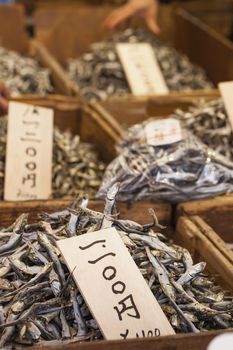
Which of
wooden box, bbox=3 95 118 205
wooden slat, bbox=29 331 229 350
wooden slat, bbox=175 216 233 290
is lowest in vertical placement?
wooden slat, bbox=29 331 229 350

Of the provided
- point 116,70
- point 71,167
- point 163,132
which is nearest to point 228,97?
point 163,132

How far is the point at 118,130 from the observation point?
2287mm

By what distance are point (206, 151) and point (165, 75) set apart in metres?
1.32

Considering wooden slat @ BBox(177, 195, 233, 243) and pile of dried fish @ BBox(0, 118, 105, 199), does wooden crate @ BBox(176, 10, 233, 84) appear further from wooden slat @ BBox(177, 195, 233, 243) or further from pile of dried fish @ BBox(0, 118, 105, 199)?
wooden slat @ BBox(177, 195, 233, 243)

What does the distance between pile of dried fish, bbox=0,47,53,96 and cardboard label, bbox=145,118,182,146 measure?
1.06 meters

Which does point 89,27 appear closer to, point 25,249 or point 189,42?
point 189,42

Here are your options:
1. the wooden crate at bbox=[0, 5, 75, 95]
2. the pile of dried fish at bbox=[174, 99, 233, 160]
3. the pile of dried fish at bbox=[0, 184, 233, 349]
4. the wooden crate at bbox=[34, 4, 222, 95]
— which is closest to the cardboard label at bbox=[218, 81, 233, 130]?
the pile of dried fish at bbox=[174, 99, 233, 160]

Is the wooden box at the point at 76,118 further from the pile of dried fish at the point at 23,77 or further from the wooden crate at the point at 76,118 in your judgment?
the pile of dried fish at the point at 23,77

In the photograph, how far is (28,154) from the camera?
2039mm

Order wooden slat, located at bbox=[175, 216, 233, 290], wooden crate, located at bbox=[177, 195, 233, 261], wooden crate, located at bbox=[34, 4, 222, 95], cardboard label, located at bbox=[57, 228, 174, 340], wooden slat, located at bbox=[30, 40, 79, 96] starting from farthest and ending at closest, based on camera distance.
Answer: wooden crate, located at bbox=[34, 4, 222, 95], wooden slat, located at bbox=[30, 40, 79, 96], wooden crate, located at bbox=[177, 195, 233, 261], wooden slat, located at bbox=[175, 216, 233, 290], cardboard label, located at bbox=[57, 228, 174, 340]

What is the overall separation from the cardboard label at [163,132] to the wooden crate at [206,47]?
126 centimetres

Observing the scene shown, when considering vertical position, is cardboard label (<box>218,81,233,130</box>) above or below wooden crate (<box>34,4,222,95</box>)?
below

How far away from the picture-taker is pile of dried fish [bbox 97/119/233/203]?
70.9 inches

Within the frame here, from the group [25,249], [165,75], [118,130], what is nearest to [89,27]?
[165,75]
